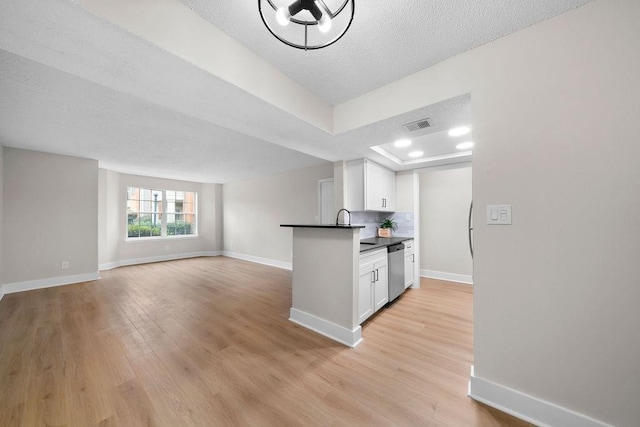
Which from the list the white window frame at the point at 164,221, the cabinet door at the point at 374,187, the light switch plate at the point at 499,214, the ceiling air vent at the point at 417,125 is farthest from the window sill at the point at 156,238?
the light switch plate at the point at 499,214

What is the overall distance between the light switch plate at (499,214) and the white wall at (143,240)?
298 inches

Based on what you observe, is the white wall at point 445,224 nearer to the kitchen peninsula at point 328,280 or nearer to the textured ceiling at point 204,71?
the textured ceiling at point 204,71

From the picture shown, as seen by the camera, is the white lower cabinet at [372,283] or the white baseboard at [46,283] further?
the white baseboard at [46,283]

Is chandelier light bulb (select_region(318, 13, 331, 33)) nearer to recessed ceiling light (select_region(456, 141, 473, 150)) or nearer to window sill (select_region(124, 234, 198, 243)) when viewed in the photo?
recessed ceiling light (select_region(456, 141, 473, 150))

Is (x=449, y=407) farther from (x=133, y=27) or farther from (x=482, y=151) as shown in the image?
(x=133, y=27)

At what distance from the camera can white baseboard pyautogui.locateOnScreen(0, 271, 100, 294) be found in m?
3.80

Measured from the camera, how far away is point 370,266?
2.70m

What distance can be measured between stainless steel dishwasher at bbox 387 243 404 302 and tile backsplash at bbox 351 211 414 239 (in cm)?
87

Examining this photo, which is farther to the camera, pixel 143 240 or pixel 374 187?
pixel 143 240

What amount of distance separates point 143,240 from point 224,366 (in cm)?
609

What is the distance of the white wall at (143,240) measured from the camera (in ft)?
18.3

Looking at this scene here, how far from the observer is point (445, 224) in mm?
4793

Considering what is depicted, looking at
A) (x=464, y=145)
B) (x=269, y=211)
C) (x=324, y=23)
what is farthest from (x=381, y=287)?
(x=269, y=211)

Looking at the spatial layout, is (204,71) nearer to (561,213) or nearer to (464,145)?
(561,213)
